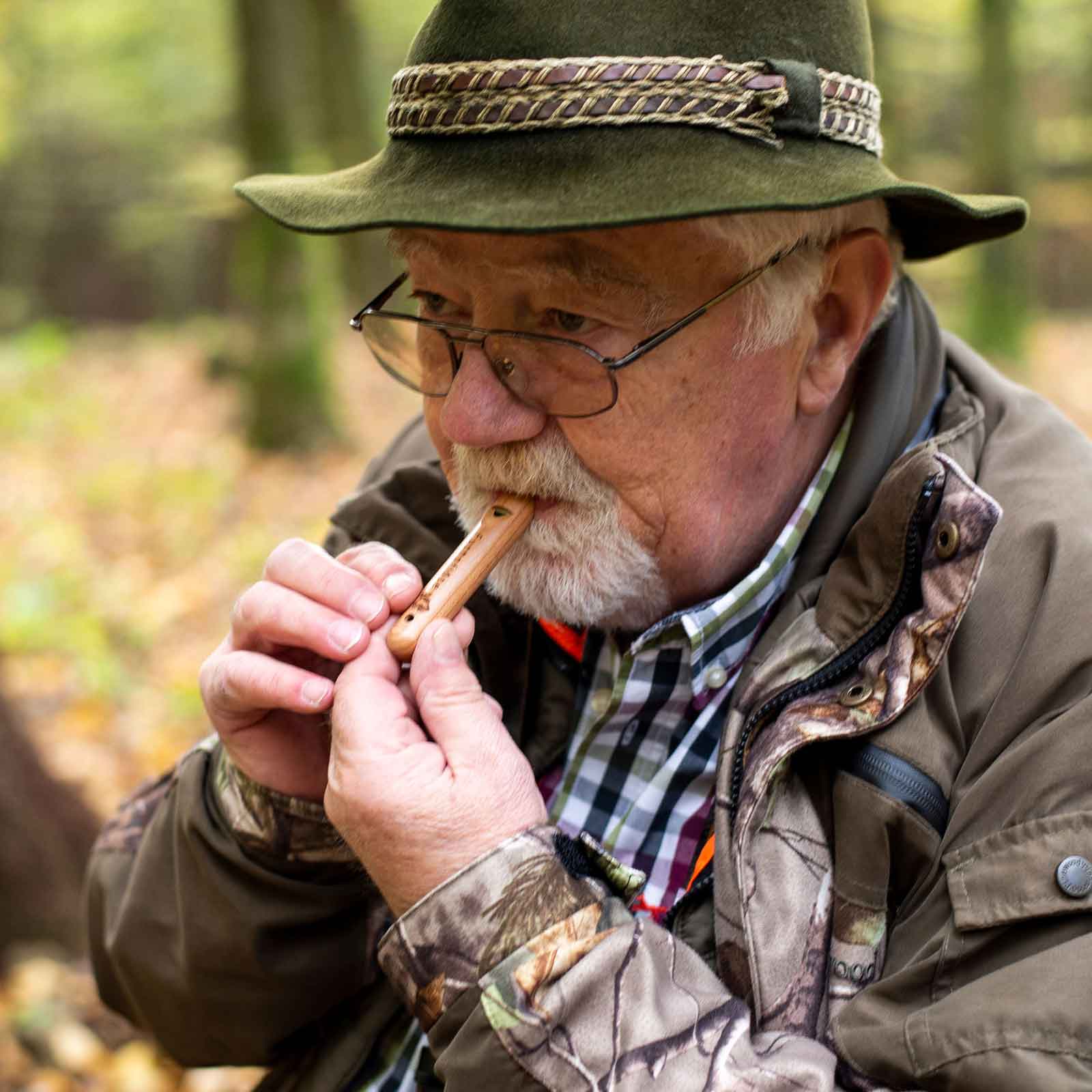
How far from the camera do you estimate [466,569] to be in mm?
1888

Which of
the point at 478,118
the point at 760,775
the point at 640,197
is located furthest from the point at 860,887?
the point at 478,118

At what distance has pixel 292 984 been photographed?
219cm

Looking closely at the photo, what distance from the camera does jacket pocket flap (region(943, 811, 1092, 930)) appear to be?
145 centimetres

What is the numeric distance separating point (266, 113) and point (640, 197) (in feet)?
26.1

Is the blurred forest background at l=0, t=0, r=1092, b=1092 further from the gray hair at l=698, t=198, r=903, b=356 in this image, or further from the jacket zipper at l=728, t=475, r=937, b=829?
the gray hair at l=698, t=198, r=903, b=356

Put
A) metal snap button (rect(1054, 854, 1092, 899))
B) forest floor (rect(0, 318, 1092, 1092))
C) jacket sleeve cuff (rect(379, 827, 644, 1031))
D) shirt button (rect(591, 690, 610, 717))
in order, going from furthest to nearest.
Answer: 1. forest floor (rect(0, 318, 1092, 1092))
2. shirt button (rect(591, 690, 610, 717))
3. jacket sleeve cuff (rect(379, 827, 644, 1031))
4. metal snap button (rect(1054, 854, 1092, 899))

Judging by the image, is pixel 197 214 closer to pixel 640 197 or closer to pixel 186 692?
pixel 186 692

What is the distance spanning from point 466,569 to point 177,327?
17227 millimetres

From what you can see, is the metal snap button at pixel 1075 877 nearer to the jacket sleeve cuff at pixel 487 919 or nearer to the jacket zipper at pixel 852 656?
the jacket zipper at pixel 852 656

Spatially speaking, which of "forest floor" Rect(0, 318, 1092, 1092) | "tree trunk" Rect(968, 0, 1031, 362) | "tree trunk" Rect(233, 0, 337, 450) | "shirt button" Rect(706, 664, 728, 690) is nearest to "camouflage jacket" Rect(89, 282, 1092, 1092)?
"shirt button" Rect(706, 664, 728, 690)

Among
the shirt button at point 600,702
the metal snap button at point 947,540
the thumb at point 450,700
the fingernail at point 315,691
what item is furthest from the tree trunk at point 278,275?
the metal snap button at point 947,540

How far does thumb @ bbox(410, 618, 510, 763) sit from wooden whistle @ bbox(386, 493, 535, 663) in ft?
0.14

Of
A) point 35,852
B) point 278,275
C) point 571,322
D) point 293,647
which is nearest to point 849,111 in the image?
point 571,322

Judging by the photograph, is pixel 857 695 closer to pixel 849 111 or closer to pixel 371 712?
pixel 371 712
